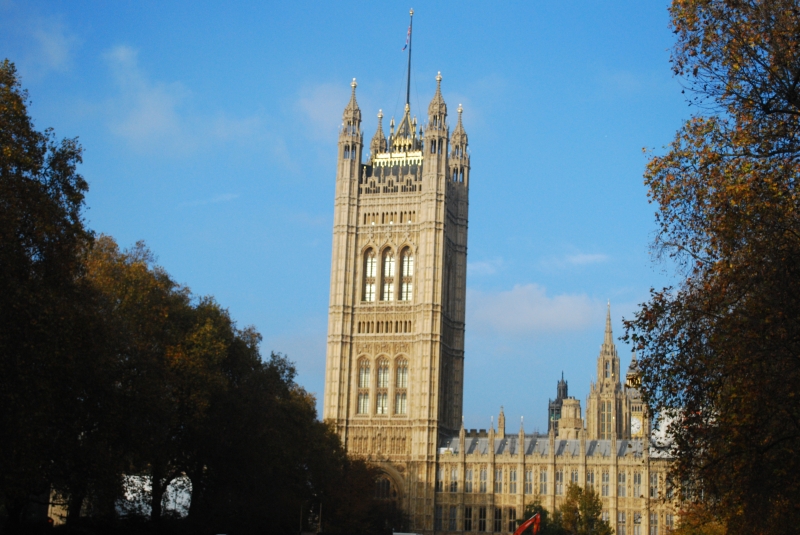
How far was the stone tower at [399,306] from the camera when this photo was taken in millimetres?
99312

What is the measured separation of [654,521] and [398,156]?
42462 millimetres

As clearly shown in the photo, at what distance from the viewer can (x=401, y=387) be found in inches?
3959

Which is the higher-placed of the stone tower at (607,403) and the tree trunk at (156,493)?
the stone tower at (607,403)

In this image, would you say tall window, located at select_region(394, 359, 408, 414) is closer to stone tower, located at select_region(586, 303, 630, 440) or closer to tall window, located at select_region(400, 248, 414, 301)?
tall window, located at select_region(400, 248, 414, 301)

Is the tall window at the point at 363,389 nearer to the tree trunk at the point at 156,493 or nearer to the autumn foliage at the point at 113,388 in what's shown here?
the autumn foliage at the point at 113,388

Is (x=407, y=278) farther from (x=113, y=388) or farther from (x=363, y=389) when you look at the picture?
(x=113, y=388)

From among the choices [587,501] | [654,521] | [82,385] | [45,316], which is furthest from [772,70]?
[654,521]

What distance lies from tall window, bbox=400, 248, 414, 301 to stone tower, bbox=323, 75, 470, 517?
9 centimetres

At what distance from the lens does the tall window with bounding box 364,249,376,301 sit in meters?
104

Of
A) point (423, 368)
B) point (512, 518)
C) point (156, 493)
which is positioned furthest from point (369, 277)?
point (156, 493)

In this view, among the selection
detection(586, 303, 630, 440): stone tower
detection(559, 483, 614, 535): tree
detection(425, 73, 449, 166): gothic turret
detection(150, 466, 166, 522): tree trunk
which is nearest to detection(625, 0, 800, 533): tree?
detection(150, 466, 166, 522): tree trunk

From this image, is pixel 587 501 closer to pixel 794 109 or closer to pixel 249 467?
pixel 249 467

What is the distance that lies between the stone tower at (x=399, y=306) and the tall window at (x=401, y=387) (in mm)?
93

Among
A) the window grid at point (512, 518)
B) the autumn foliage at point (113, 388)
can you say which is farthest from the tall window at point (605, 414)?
the autumn foliage at point (113, 388)
